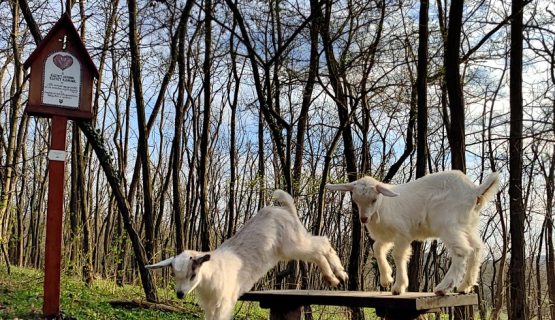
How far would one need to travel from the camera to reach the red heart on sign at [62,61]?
6.19m

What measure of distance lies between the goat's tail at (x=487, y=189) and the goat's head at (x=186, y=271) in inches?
86.3

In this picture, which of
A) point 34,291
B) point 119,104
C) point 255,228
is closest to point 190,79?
point 119,104

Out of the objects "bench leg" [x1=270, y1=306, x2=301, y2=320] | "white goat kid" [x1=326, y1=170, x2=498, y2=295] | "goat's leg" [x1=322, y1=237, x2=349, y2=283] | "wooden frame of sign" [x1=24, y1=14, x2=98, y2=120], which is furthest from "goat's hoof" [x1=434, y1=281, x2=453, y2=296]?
"wooden frame of sign" [x1=24, y1=14, x2=98, y2=120]

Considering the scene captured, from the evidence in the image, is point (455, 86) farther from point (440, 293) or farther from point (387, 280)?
point (440, 293)

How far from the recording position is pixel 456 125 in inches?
273

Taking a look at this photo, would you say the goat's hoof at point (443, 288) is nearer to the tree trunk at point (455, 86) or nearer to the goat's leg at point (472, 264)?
the goat's leg at point (472, 264)

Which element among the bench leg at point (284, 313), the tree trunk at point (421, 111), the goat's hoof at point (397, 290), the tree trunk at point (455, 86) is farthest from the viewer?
the tree trunk at point (421, 111)

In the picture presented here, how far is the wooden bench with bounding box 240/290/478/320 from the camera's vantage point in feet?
13.5

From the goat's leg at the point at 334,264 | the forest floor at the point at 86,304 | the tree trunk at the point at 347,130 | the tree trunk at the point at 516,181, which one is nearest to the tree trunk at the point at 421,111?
the tree trunk at the point at 347,130

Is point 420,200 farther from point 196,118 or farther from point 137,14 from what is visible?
point 196,118

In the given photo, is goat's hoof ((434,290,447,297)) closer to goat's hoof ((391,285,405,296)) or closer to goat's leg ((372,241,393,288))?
goat's hoof ((391,285,405,296))

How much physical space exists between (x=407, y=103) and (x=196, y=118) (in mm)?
8993

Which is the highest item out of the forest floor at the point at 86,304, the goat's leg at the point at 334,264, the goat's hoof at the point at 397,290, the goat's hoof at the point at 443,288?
the goat's leg at the point at 334,264

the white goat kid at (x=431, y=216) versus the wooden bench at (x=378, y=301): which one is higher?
the white goat kid at (x=431, y=216)
